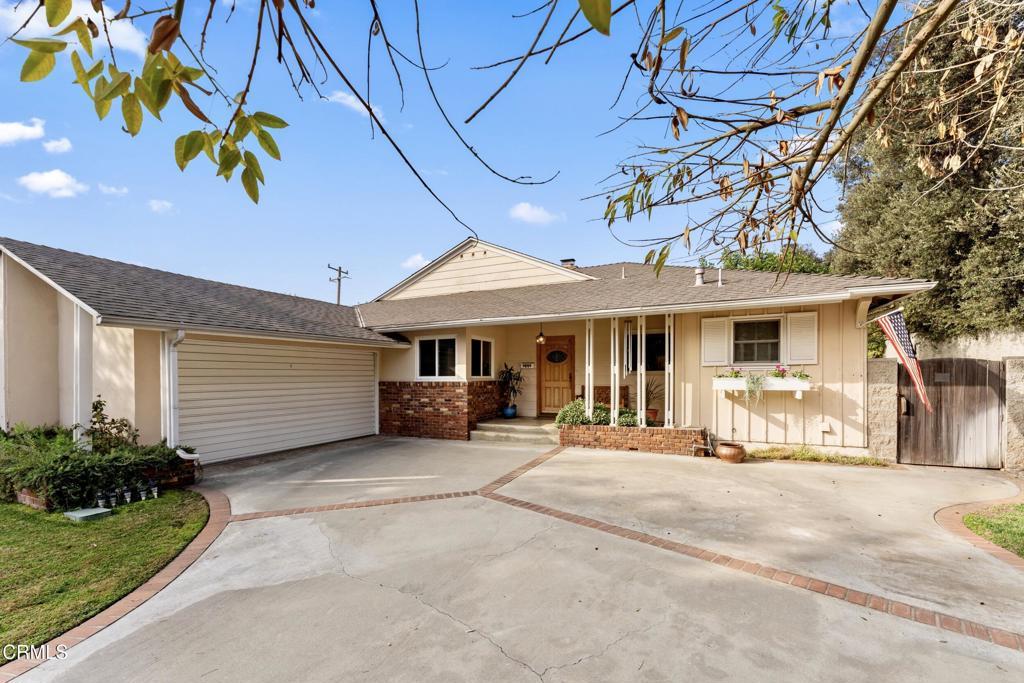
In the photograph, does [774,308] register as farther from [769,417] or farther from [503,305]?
[503,305]

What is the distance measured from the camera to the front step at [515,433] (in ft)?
33.0

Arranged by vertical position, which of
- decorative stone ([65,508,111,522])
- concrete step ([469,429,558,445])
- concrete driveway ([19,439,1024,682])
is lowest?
concrete step ([469,429,558,445])

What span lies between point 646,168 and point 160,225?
11320mm

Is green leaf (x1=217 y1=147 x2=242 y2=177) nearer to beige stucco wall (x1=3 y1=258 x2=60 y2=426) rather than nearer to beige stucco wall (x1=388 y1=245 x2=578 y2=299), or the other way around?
beige stucco wall (x1=3 y1=258 x2=60 y2=426)

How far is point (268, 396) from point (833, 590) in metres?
9.50

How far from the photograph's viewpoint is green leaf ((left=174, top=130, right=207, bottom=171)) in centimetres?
121

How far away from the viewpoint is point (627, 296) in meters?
9.75

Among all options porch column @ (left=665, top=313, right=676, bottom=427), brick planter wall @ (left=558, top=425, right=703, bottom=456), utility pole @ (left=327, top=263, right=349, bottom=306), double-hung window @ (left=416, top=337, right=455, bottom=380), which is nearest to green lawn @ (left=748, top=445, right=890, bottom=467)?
brick planter wall @ (left=558, top=425, right=703, bottom=456)

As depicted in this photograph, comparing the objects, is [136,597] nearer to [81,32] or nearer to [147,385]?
[81,32]

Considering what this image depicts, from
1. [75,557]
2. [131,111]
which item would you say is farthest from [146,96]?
[75,557]

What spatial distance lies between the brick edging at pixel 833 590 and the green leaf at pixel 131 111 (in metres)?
4.62

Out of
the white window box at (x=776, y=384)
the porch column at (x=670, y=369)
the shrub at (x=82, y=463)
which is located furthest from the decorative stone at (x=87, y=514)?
the white window box at (x=776, y=384)

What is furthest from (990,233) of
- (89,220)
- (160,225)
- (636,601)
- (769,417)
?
(89,220)

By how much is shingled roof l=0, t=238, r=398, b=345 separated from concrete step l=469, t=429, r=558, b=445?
128 inches
